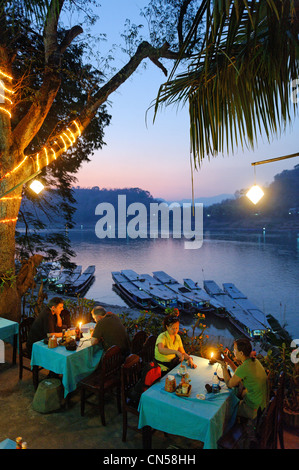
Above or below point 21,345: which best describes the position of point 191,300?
below

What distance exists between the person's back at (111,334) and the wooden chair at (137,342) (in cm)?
9

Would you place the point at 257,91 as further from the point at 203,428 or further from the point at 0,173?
the point at 0,173

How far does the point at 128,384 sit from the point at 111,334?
79cm

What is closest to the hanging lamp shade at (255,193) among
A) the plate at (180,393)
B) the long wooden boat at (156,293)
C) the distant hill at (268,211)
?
the plate at (180,393)

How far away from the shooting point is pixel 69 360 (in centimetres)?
392

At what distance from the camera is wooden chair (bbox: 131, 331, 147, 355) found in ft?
14.1

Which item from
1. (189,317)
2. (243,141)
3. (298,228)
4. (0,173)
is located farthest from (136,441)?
(298,228)

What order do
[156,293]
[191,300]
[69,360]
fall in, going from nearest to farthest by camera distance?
[69,360] → [191,300] → [156,293]

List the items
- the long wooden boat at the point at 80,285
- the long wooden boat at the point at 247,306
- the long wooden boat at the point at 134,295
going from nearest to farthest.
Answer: the long wooden boat at the point at 247,306 → the long wooden boat at the point at 134,295 → the long wooden boat at the point at 80,285

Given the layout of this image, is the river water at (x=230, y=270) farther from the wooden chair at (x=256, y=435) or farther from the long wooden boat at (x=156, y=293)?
the wooden chair at (x=256, y=435)

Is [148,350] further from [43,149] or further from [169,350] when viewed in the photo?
[43,149]

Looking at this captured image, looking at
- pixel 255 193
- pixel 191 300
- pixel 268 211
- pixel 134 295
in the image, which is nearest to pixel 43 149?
pixel 255 193

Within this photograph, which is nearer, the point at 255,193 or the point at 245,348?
the point at 245,348

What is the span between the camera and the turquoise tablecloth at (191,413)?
2621 mm
